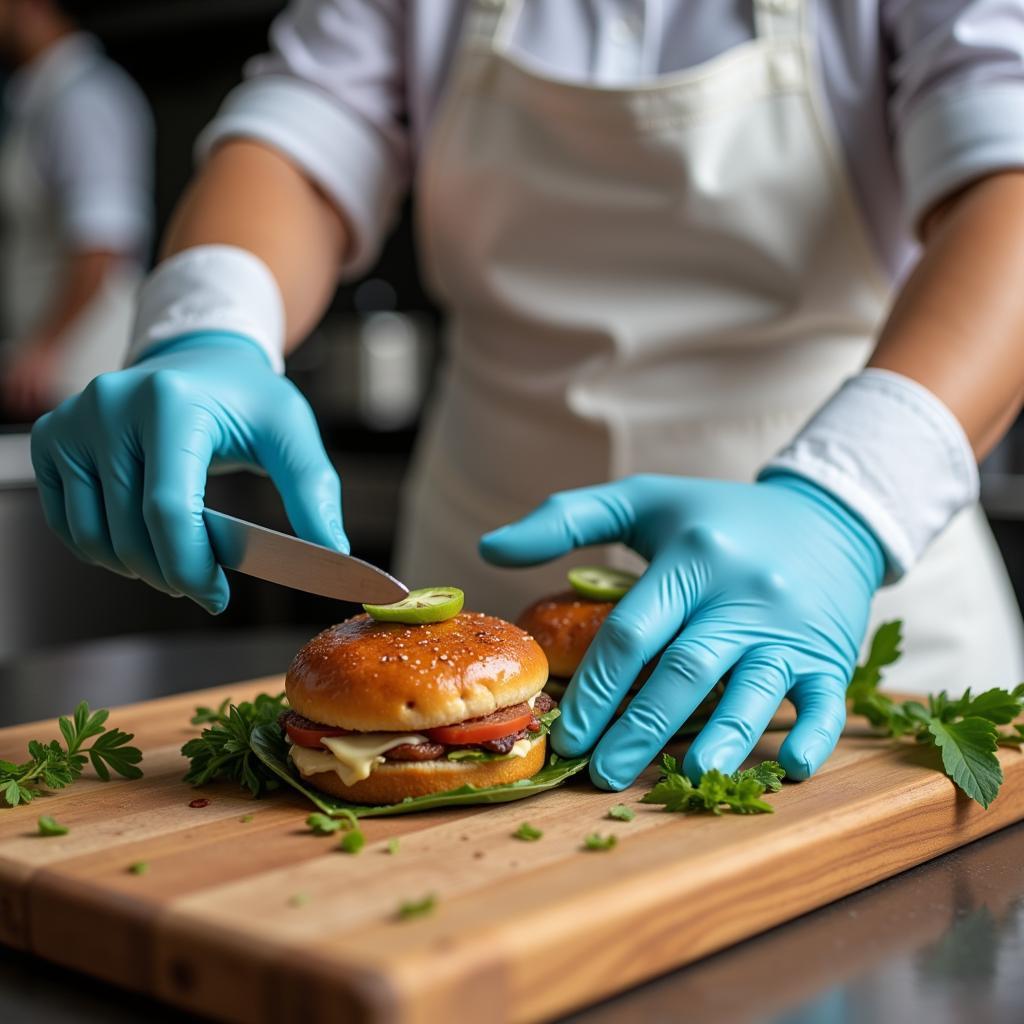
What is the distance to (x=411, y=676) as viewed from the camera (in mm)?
1329

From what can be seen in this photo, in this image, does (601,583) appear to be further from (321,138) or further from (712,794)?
(321,138)

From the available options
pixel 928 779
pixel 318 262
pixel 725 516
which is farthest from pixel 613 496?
pixel 318 262

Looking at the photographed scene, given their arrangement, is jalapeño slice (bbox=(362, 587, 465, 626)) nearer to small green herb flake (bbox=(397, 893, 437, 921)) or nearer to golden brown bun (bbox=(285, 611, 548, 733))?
golden brown bun (bbox=(285, 611, 548, 733))

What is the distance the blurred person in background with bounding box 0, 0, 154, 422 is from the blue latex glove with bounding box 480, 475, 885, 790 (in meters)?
4.00

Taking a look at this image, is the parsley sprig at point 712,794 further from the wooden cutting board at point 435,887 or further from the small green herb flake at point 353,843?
the small green herb flake at point 353,843

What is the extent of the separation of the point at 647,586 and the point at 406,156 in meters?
1.18

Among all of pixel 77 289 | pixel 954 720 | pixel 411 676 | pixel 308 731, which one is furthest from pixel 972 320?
pixel 77 289

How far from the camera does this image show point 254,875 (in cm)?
112

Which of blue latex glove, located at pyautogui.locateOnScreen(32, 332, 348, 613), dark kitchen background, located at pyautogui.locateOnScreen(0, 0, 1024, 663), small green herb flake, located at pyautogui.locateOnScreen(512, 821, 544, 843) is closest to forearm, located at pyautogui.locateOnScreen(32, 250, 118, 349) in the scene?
dark kitchen background, located at pyautogui.locateOnScreen(0, 0, 1024, 663)

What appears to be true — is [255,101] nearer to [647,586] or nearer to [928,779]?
[647,586]

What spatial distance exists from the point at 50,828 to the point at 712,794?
0.62 metres

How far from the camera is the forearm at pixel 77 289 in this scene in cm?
521

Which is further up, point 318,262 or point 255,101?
point 255,101

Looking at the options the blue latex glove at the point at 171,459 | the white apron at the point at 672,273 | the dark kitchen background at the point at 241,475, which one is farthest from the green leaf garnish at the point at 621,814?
the dark kitchen background at the point at 241,475
